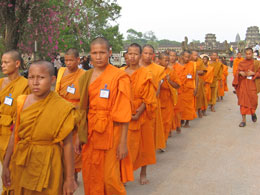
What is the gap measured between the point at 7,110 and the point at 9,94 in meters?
0.18

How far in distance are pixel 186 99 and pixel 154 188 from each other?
13.8 feet

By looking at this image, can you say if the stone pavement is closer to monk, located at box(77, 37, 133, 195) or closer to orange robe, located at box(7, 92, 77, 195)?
monk, located at box(77, 37, 133, 195)

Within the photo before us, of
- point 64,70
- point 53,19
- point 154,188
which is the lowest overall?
point 154,188

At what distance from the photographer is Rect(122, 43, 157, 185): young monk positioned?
13.5 ft

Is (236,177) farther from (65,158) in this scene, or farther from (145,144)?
(65,158)

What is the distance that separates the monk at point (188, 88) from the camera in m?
8.09

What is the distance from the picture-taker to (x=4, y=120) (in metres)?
3.51

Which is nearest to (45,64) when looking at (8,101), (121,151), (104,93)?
(104,93)

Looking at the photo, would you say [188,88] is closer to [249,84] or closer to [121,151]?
[249,84]

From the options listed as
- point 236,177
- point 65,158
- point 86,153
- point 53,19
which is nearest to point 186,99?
point 236,177

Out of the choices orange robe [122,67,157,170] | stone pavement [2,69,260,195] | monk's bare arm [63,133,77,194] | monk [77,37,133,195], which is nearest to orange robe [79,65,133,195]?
monk [77,37,133,195]

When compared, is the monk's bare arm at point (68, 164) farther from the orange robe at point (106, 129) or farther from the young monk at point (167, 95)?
the young monk at point (167, 95)

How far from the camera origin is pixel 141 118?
427 cm

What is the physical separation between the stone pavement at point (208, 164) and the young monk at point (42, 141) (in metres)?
1.80
